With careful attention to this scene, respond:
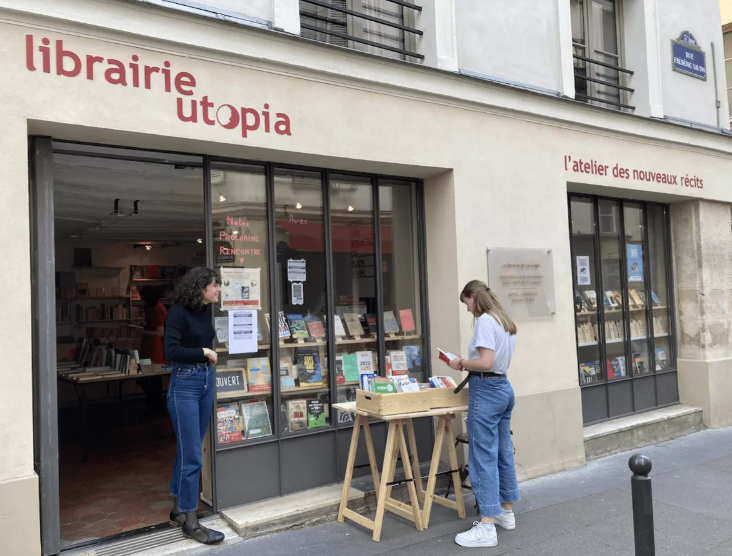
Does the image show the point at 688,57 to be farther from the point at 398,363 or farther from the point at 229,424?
the point at 229,424

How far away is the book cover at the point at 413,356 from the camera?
20.5ft

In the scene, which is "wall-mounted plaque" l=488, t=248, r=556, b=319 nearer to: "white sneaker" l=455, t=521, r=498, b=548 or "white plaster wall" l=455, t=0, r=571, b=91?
"white plaster wall" l=455, t=0, r=571, b=91

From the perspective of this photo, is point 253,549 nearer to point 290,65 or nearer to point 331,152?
point 331,152

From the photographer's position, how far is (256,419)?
5.35 m

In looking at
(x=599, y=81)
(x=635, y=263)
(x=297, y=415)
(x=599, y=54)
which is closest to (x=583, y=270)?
(x=635, y=263)

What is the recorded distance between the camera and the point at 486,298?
189 inches

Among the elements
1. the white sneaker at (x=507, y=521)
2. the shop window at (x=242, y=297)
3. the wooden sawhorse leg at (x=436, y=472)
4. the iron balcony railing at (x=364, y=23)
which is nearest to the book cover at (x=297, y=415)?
the shop window at (x=242, y=297)

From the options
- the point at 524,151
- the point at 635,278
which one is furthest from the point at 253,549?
the point at 635,278

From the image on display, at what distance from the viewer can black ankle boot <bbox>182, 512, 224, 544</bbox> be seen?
14.8 ft

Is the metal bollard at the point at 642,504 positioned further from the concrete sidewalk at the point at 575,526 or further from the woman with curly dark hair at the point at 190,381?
the woman with curly dark hair at the point at 190,381

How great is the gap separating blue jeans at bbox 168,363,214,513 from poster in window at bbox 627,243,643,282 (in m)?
6.13

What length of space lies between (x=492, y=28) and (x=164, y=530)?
5.71 m

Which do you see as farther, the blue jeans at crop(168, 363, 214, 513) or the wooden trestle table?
the wooden trestle table

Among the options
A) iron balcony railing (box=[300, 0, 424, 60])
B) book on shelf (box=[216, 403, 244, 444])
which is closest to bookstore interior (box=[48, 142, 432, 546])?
book on shelf (box=[216, 403, 244, 444])
